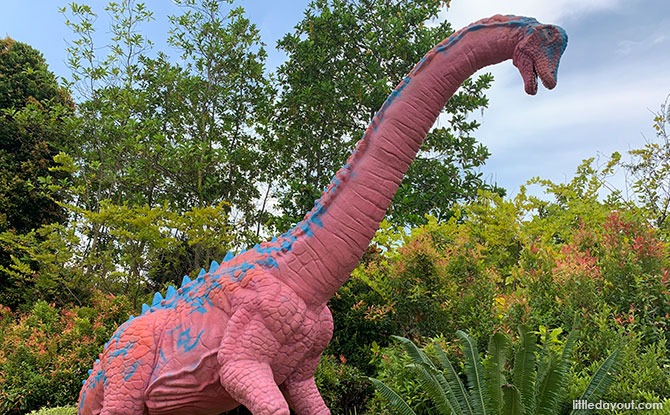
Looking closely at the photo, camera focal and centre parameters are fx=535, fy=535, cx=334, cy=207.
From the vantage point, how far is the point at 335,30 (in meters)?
8.58

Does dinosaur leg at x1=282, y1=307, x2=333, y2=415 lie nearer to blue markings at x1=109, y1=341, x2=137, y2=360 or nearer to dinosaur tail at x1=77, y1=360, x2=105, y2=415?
blue markings at x1=109, y1=341, x2=137, y2=360

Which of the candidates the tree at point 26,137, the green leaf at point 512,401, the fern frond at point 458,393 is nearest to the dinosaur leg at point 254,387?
the green leaf at point 512,401

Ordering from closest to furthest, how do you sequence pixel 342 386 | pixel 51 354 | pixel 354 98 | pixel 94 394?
pixel 94 394, pixel 342 386, pixel 51 354, pixel 354 98

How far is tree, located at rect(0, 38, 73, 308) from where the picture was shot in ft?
29.5

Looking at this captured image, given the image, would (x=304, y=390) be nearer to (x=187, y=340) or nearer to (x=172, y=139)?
(x=187, y=340)

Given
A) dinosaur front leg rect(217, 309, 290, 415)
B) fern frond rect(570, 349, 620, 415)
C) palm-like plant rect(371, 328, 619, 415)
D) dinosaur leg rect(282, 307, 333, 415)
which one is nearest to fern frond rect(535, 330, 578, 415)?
palm-like plant rect(371, 328, 619, 415)

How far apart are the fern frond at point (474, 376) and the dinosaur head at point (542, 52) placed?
5.07ft

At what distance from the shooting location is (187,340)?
265 centimetres

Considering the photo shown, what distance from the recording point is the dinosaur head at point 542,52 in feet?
7.27

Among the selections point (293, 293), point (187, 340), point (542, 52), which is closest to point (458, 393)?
point (293, 293)

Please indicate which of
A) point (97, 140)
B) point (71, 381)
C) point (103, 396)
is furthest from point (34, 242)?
point (103, 396)

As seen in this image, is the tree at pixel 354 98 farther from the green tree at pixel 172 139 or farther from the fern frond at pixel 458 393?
the fern frond at pixel 458 393

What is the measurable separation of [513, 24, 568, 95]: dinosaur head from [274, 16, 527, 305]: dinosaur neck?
0.38 feet

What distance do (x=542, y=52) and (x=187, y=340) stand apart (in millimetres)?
2097
